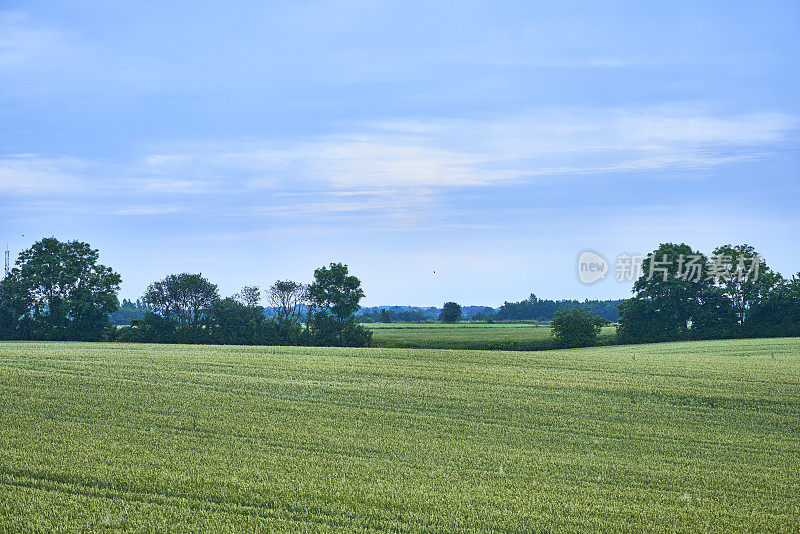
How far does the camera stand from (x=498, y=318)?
13675 centimetres

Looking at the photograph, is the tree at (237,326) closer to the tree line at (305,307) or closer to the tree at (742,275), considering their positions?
the tree line at (305,307)

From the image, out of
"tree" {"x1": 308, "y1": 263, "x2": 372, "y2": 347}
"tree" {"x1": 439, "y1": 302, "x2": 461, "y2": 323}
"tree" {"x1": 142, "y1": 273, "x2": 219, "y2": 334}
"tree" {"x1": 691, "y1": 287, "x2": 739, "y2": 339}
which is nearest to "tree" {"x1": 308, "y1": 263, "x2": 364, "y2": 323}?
"tree" {"x1": 308, "y1": 263, "x2": 372, "y2": 347}

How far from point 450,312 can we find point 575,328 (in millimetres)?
58232

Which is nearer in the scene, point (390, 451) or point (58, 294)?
point (390, 451)

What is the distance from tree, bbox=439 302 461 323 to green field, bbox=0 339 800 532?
94375mm

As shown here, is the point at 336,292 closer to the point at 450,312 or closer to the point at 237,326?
the point at 237,326

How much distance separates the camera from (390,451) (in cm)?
1444

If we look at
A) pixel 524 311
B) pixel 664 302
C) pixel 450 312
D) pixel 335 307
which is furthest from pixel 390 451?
pixel 524 311

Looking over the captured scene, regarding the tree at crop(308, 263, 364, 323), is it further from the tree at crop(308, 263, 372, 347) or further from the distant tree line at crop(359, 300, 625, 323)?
the distant tree line at crop(359, 300, 625, 323)

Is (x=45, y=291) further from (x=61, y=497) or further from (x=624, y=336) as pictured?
(x=61, y=497)

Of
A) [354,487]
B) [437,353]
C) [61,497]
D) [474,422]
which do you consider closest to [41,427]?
[61,497]

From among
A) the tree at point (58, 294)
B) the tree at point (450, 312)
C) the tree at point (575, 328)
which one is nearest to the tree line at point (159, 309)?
the tree at point (58, 294)

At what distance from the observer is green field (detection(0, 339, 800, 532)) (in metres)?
10.0

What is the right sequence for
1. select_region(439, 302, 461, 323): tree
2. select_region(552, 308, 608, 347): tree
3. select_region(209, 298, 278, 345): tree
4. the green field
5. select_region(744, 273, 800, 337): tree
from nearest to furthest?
the green field < select_region(744, 273, 800, 337): tree < select_region(552, 308, 608, 347): tree < select_region(209, 298, 278, 345): tree < select_region(439, 302, 461, 323): tree
